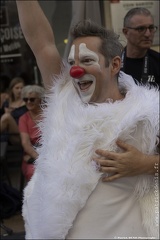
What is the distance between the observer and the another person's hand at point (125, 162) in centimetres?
152

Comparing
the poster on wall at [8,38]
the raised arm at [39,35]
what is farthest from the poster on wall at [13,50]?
the raised arm at [39,35]

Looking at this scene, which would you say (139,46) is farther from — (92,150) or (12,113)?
(12,113)

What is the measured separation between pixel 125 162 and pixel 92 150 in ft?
0.41

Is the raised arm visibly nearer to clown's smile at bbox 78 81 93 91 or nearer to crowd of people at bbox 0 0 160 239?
crowd of people at bbox 0 0 160 239

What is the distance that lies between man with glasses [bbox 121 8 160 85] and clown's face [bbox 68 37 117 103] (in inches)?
48.0

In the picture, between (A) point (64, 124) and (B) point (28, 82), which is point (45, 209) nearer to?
(A) point (64, 124)

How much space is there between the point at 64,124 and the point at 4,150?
8.50 feet

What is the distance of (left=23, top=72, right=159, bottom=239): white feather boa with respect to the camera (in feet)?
4.94

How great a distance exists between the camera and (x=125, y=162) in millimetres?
1519

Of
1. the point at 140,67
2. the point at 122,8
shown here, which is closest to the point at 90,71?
the point at 140,67

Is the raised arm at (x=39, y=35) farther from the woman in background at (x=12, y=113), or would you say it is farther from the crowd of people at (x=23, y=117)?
the woman in background at (x=12, y=113)

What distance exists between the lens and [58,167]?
5.05ft

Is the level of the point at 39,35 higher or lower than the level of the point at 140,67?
higher

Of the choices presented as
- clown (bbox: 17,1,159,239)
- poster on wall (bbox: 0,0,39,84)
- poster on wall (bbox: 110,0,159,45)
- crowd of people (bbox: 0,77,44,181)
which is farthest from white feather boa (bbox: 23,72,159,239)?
poster on wall (bbox: 0,0,39,84)
